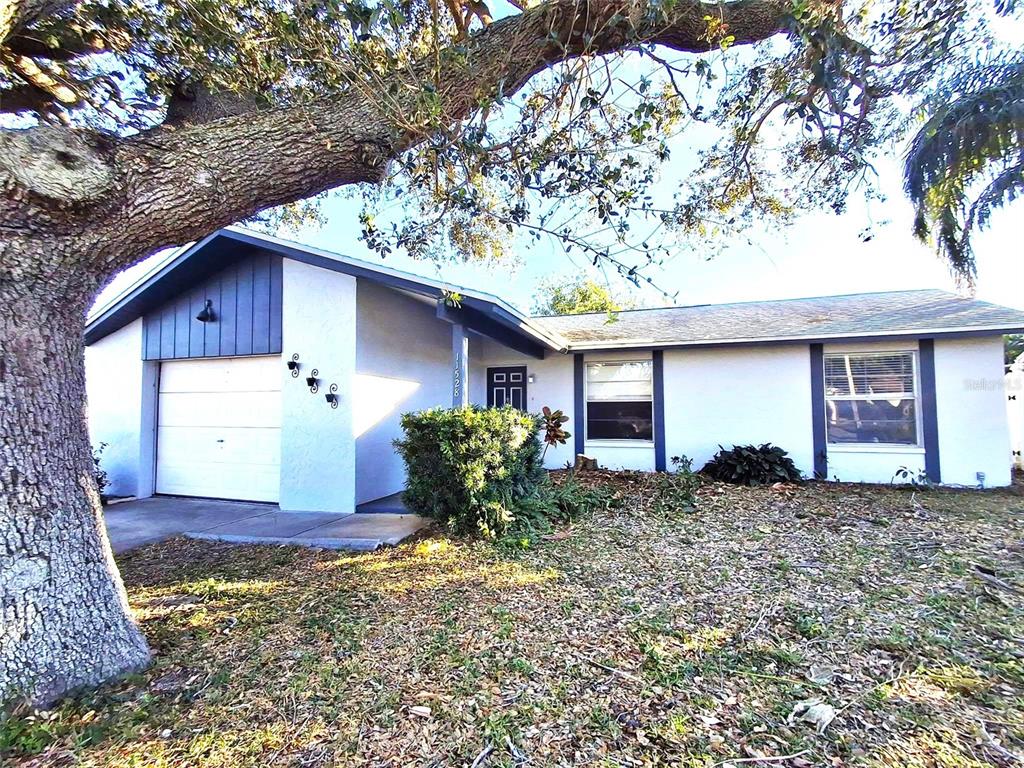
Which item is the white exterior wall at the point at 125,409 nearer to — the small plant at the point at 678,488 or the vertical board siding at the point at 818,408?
the small plant at the point at 678,488

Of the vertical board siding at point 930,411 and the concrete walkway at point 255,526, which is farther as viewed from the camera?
the vertical board siding at point 930,411

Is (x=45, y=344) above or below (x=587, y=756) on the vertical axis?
above

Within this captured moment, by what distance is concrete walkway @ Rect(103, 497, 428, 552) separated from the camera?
560 cm

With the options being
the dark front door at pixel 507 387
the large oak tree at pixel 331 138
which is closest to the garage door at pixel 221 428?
the large oak tree at pixel 331 138

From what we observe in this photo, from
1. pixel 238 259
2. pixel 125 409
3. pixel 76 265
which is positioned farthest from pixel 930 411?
pixel 125 409

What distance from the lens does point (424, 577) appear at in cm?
437

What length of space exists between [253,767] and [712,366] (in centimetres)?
903

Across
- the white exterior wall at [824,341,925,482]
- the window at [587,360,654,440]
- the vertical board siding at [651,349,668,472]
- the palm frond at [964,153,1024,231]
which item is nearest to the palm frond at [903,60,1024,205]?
the palm frond at [964,153,1024,231]

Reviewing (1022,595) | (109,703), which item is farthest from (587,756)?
(1022,595)

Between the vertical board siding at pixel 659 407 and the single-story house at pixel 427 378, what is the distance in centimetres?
3

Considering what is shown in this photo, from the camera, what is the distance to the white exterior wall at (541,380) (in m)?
10.1

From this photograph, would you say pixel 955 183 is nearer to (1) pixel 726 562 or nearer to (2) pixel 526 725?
(1) pixel 726 562

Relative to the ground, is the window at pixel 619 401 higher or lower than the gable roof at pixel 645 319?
lower

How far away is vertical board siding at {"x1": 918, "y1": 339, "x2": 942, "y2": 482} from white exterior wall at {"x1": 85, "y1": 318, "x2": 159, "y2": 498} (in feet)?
45.9
